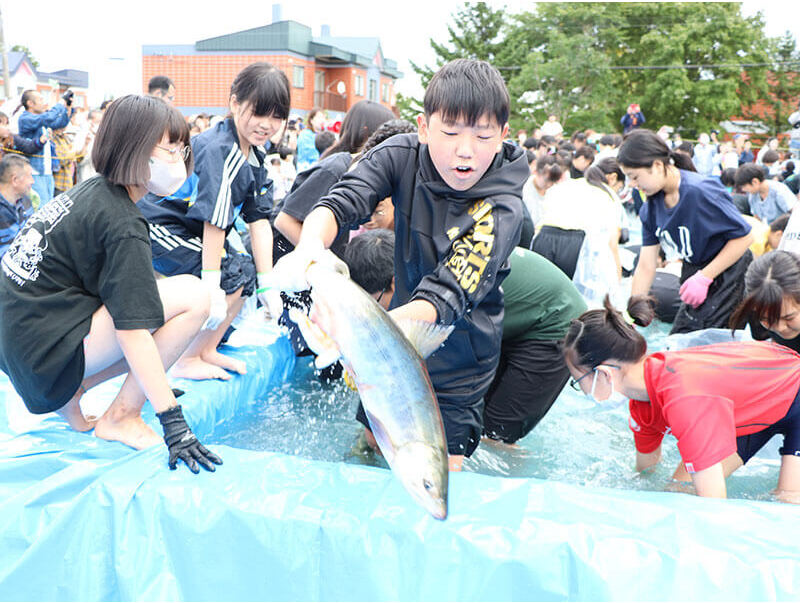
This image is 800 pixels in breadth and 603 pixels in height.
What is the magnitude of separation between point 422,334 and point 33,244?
5.22ft

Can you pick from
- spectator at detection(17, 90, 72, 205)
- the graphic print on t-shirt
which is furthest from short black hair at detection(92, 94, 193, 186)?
spectator at detection(17, 90, 72, 205)

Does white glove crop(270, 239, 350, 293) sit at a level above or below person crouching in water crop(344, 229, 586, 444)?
above

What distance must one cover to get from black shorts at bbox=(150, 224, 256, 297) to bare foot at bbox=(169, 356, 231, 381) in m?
0.42

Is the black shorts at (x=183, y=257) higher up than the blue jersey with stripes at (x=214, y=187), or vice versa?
the blue jersey with stripes at (x=214, y=187)

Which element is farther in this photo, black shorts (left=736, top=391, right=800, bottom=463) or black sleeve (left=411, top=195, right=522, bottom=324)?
black shorts (left=736, top=391, right=800, bottom=463)

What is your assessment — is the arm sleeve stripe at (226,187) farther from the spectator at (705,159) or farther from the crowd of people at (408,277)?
the spectator at (705,159)

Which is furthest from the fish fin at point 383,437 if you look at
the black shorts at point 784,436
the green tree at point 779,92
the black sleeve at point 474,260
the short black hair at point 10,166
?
the green tree at point 779,92

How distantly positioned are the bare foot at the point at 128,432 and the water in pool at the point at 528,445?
750mm

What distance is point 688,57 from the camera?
29906mm

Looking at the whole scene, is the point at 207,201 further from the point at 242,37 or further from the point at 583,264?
the point at 242,37

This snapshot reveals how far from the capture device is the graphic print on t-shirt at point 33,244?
2.32m

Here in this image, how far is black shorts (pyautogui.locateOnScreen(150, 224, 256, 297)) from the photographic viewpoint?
340 cm

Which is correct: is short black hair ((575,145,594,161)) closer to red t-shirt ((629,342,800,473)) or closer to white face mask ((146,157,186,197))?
red t-shirt ((629,342,800,473))

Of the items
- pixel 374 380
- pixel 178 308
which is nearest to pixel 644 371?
pixel 374 380
